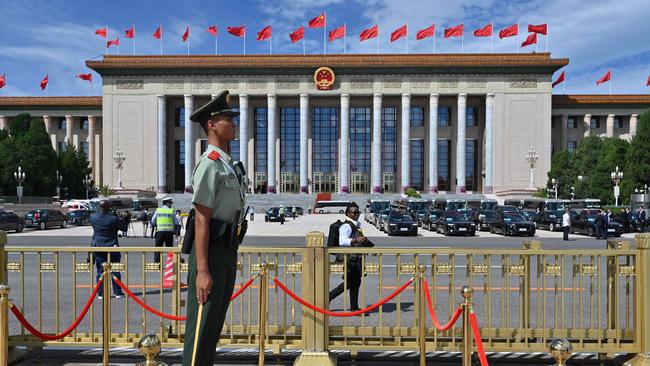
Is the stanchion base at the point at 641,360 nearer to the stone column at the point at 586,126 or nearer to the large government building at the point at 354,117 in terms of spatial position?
the large government building at the point at 354,117

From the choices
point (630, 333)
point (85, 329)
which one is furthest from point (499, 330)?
point (85, 329)

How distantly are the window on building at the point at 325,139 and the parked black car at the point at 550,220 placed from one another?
4643cm

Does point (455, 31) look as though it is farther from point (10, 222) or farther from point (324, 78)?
point (10, 222)

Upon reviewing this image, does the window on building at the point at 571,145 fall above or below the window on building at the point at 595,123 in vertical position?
below

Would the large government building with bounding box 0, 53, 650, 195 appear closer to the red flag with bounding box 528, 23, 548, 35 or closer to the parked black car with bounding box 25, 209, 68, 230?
the red flag with bounding box 528, 23, 548, 35

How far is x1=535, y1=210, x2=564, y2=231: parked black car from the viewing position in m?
34.1

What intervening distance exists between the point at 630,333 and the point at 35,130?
212 feet

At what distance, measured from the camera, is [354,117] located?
79.8 m

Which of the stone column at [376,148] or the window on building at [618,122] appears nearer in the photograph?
the stone column at [376,148]

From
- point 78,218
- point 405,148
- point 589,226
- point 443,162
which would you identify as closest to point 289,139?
point 405,148

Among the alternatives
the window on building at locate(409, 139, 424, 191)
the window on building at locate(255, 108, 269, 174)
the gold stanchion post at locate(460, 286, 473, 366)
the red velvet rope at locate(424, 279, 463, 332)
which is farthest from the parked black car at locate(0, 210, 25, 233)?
the window on building at locate(409, 139, 424, 191)

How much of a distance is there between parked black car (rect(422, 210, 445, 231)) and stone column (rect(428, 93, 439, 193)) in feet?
125

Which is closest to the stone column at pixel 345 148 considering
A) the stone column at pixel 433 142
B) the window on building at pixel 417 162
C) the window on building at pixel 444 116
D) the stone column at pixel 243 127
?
the window on building at pixel 417 162

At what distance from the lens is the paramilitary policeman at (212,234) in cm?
346
